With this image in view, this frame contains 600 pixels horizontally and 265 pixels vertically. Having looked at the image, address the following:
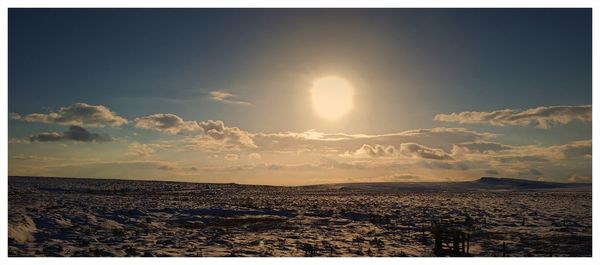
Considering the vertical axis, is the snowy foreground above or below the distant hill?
above

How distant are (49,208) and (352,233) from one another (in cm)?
2218

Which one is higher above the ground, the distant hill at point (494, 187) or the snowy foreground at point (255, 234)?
the snowy foreground at point (255, 234)

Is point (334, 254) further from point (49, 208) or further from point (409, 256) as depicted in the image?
point (49, 208)

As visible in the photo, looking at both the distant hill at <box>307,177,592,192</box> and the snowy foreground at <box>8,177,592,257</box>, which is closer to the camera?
the snowy foreground at <box>8,177,592,257</box>

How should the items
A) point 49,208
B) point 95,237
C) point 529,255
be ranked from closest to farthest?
point 529,255 → point 95,237 → point 49,208

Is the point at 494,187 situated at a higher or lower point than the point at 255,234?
lower

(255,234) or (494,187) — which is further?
(494,187)

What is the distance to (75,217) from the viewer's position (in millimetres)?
30500

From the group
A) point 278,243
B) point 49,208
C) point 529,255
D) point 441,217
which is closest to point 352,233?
point 278,243

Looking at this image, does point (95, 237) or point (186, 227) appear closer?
point (95, 237)

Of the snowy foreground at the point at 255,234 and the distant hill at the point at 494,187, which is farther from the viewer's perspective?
the distant hill at the point at 494,187

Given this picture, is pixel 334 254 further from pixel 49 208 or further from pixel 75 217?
pixel 49 208
